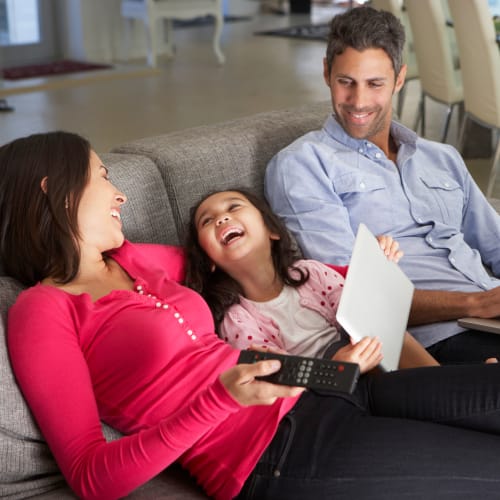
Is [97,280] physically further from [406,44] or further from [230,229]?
[406,44]

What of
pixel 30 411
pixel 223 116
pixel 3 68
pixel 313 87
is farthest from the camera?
pixel 3 68

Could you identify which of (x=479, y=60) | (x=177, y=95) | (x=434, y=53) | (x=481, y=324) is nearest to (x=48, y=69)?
(x=177, y=95)

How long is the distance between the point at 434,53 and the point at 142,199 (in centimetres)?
291

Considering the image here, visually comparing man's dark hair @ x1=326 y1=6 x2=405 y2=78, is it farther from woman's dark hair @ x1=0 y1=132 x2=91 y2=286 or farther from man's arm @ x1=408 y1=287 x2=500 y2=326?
woman's dark hair @ x1=0 y1=132 x2=91 y2=286

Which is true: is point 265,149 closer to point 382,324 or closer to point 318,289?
point 318,289

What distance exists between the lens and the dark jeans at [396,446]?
1.32 meters

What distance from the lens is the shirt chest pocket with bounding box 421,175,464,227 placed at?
2.18 m

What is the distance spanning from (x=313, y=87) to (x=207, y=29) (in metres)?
3.78

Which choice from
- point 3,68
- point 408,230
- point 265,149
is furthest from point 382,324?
point 3,68

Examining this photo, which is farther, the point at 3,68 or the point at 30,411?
the point at 3,68

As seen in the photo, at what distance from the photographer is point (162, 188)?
1983 millimetres

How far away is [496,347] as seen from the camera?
1.87m

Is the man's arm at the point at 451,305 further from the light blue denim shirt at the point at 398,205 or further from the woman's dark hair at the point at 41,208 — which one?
the woman's dark hair at the point at 41,208

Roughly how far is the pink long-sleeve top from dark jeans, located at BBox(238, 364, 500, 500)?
5cm
